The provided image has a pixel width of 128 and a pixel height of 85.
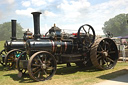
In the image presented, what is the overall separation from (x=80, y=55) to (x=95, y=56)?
71cm

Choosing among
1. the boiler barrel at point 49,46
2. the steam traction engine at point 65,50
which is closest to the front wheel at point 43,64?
the steam traction engine at point 65,50

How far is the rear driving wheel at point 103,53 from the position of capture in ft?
23.4

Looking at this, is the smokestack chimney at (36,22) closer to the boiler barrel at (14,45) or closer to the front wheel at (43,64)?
the front wheel at (43,64)

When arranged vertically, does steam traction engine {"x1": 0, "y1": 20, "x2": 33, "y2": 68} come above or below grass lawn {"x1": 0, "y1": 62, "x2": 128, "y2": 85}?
above

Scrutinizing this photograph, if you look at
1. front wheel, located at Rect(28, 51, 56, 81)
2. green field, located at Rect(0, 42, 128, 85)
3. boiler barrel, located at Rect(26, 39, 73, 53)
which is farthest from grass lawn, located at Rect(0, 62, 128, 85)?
boiler barrel, located at Rect(26, 39, 73, 53)

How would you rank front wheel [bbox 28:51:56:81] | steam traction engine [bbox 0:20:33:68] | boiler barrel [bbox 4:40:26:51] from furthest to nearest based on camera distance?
1. boiler barrel [bbox 4:40:26:51]
2. steam traction engine [bbox 0:20:33:68]
3. front wheel [bbox 28:51:56:81]

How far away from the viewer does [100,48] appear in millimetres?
7719

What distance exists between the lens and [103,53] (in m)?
7.48

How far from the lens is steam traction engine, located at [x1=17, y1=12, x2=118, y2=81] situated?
598 centimetres

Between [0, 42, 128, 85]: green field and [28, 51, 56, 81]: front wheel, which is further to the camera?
[28, 51, 56, 81]: front wheel

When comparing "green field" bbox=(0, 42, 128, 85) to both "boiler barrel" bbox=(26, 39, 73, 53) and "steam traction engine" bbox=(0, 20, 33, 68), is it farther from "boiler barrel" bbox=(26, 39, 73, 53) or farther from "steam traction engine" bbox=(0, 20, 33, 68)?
"steam traction engine" bbox=(0, 20, 33, 68)

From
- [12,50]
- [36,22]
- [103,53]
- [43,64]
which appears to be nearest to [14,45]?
[12,50]

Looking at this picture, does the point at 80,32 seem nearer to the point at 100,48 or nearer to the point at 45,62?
the point at 100,48

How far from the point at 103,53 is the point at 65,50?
196 centimetres
